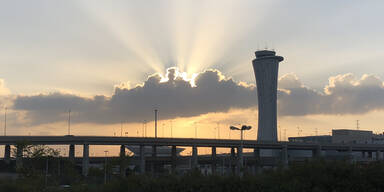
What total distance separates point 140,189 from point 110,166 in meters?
65.1

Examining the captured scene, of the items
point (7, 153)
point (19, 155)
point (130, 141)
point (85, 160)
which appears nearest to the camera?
point (19, 155)

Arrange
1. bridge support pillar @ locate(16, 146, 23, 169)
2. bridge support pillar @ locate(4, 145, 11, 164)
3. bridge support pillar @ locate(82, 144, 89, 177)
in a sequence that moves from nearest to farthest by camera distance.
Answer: bridge support pillar @ locate(16, 146, 23, 169) < bridge support pillar @ locate(82, 144, 89, 177) < bridge support pillar @ locate(4, 145, 11, 164)

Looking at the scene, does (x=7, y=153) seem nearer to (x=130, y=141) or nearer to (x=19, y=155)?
(x=19, y=155)

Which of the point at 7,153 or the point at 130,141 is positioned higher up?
the point at 130,141

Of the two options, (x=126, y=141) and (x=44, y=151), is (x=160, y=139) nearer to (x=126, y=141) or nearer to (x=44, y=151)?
(x=126, y=141)

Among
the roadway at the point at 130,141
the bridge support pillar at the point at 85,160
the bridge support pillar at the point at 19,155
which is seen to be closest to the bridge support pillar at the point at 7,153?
the roadway at the point at 130,141

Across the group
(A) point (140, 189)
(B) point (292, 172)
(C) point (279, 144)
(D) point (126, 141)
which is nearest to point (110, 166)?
(D) point (126, 141)

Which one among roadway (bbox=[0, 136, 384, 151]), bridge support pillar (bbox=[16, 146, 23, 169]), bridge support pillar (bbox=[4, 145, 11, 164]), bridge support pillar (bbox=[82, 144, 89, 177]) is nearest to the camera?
bridge support pillar (bbox=[16, 146, 23, 169])

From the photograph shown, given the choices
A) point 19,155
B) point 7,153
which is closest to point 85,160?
point 7,153

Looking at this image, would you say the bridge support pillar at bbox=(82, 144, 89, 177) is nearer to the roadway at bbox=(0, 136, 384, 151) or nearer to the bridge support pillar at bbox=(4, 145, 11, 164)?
the roadway at bbox=(0, 136, 384, 151)

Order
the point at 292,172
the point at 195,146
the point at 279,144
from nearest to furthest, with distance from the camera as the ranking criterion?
the point at 292,172 < the point at 195,146 < the point at 279,144

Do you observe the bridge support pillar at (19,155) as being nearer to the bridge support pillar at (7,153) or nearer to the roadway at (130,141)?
the roadway at (130,141)

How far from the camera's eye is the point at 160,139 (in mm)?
163875

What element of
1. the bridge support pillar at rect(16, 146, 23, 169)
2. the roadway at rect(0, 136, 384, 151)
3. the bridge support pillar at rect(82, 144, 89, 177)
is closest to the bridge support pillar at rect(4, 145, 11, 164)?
the roadway at rect(0, 136, 384, 151)
